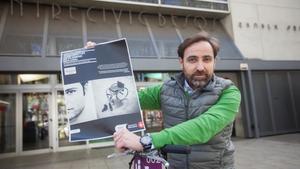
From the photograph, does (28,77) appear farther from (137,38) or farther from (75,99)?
(75,99)

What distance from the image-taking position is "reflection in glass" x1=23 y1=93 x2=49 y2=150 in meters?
9.55

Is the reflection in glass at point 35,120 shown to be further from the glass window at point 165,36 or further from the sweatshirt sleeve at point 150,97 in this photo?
the sweatshirt sleeve at point 150,97

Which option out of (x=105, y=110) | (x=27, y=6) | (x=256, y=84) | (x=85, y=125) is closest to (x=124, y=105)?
(x=105, y=110)

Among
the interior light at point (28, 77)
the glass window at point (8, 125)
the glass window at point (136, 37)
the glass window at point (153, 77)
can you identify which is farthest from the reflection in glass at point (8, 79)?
the glass window at point (153, 77)

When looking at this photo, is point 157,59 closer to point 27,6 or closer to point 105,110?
point 27,6

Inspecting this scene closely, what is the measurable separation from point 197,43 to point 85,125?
86cm

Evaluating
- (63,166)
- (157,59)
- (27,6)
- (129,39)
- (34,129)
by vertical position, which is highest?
(27,6)

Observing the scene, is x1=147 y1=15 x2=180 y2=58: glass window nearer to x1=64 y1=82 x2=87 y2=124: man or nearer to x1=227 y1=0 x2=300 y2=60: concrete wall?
x1=227 y1=0 x2=300 y2=60: concrete wall

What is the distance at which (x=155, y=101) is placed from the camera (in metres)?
2.04

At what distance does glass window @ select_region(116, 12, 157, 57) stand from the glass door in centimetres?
358

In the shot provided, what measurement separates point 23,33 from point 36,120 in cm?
338

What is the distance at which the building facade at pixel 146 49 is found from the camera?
8.09 m

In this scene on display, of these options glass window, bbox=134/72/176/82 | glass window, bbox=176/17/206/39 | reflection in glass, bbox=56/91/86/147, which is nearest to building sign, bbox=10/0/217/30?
glass window, bbox=176/17/206/39

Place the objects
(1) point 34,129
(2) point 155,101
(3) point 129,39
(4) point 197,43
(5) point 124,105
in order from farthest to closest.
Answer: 1. (1) point 34,129
2. (3) point 129,39
3. (2) point 155,101
4. (5) point 124,105
5. (4) point 197,43
